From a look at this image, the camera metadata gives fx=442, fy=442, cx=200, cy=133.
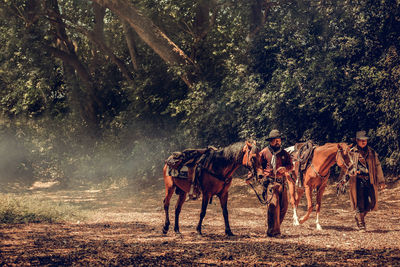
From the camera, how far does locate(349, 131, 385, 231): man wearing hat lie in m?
9.27

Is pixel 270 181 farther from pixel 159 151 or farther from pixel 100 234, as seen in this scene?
pixel 159 151

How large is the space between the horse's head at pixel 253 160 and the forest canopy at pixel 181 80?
8234mm

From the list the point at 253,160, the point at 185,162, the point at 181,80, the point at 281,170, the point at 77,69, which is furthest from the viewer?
the point at 77,69

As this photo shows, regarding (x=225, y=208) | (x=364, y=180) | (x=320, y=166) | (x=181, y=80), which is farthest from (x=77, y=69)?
(x=364, y=180)

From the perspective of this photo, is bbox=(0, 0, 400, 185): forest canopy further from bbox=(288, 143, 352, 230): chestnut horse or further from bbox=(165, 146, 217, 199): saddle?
bbox=(165, 146, 217, 199): saddle

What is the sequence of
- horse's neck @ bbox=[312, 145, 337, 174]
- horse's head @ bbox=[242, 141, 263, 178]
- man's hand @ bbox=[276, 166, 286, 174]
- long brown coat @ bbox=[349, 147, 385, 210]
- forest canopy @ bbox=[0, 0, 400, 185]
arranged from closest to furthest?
horse's head @ bbox=[242, 141, 263, 178]
man's hand @ bbox=[276, 166, 286, 174]
long brown coat @ bbox=[349, 147, 385, 210]
horse's neck @ bbox=[312, 145, 337, 174]
forest canopy @ bbox=[0, 0, 400, 185]

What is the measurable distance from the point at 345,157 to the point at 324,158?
1.95 ft

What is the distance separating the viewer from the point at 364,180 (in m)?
9.48

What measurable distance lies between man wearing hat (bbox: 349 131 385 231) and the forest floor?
55cm

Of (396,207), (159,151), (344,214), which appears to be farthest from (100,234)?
(159,151)

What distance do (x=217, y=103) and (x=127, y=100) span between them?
7.56 meters

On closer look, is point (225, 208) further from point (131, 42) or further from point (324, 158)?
point (131, 42)

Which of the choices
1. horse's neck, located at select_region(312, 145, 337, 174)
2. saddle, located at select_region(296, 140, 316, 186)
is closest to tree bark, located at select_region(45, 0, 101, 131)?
saddle, located at select_region(296, 140, 316, 186)

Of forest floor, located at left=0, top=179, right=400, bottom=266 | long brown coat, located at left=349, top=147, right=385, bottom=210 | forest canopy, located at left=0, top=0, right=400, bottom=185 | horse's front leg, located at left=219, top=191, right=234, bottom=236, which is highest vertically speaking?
forest canopy, located at left=0, top=0, right=400, bottom=185
